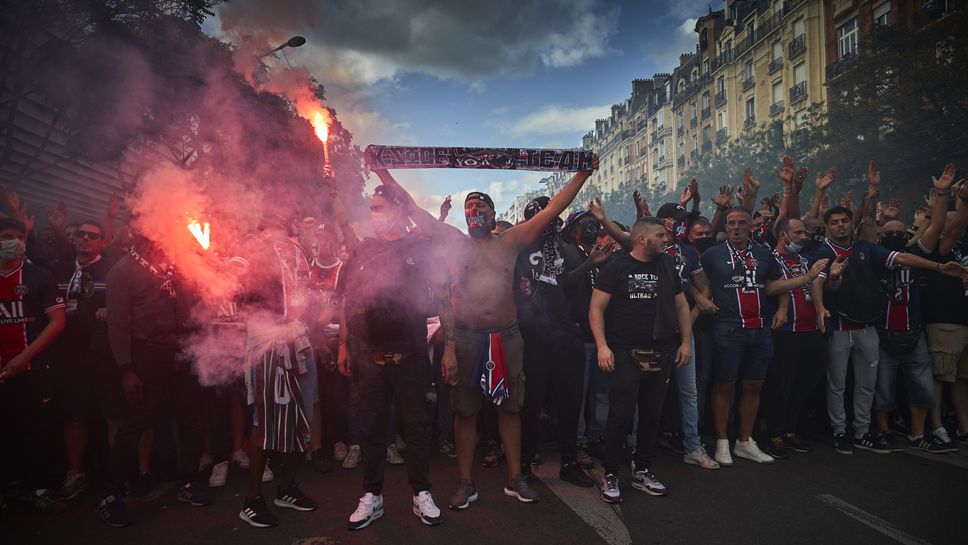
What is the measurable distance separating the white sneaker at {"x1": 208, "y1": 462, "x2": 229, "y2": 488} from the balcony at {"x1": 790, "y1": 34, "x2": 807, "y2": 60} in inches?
1557

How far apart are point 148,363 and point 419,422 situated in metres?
2.19

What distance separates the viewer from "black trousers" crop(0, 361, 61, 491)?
13.3 feet

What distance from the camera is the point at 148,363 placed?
13.1ft

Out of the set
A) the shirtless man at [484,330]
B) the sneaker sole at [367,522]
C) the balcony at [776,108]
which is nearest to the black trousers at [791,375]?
the shirtless man at [484,330]

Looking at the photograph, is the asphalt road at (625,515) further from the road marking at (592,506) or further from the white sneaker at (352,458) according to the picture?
the white sneaker at (352,458)

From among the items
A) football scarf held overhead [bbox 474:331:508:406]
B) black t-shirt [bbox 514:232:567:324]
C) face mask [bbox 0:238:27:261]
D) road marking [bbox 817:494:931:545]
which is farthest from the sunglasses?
road marking [bbox 817:494:931:545]

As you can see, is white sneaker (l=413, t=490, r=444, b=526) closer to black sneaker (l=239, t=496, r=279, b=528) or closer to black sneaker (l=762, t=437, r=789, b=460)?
black sneaker (l=239, t=496, r=279, b=528)

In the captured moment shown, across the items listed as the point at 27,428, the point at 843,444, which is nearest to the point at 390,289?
the point at 27,428

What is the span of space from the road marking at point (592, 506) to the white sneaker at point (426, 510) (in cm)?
102

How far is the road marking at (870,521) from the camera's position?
3.23 m

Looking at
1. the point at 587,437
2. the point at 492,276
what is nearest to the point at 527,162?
the point at 492,276

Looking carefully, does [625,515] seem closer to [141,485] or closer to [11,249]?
[141,485]

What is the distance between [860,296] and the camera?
5.17m

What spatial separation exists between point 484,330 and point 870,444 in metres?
4.15
